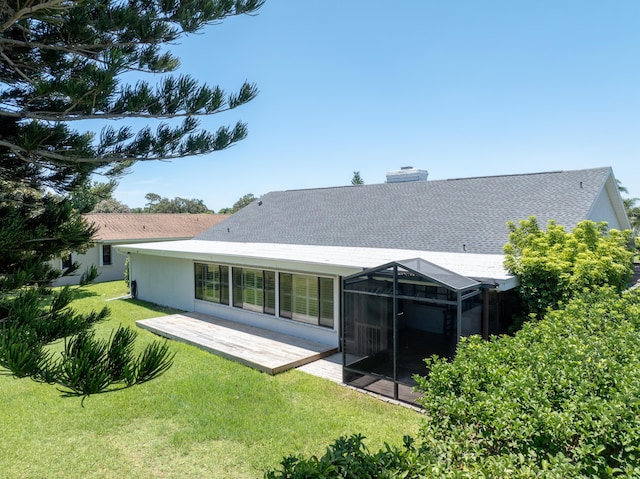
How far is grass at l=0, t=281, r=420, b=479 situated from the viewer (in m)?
5.62

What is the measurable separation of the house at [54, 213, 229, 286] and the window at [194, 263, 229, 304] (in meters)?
10.2

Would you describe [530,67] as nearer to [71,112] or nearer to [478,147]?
[478,147]

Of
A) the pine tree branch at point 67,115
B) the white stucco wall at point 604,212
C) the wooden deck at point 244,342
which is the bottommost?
the wooden deck at point 244,342

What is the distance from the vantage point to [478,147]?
2086 cm

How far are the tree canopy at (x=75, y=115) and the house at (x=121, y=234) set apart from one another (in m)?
19.7

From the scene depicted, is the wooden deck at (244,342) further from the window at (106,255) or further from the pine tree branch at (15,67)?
the window at (106,255)

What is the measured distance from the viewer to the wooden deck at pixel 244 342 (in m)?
9.80

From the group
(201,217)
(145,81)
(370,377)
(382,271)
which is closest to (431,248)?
(382,271)

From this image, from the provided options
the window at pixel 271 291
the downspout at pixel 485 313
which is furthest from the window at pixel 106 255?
the downspout at pixel 485 313

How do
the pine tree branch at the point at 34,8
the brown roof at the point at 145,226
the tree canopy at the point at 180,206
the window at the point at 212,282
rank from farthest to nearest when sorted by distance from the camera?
the tree canopy at the point at 180,206
the brown roof at the point at 145,226
the window at the point at 212,282
the pine tree branch at the point at 34,8

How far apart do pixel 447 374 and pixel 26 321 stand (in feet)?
14.0

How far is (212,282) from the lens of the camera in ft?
49.5

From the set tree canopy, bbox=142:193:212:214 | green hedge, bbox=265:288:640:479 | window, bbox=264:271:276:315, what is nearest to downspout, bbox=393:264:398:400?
green hedge, bbox=265:288:640:479

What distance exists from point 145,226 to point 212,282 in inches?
690
